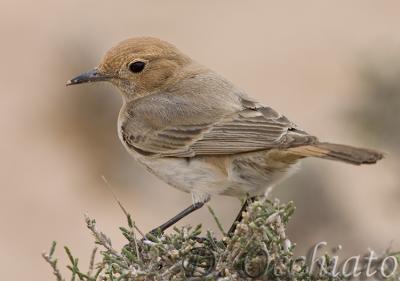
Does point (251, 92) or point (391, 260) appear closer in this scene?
point (391, 260)

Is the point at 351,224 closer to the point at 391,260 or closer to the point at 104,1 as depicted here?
the point at 391,260

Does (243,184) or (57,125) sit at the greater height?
(57,125)

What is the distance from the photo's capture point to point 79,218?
1429cm

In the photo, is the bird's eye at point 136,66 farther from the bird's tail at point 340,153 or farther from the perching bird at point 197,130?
the bird's tail at point 340,153

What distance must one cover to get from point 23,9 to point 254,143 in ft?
51.6

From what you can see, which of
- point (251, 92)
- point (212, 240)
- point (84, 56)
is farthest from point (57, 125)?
point (212, 240)

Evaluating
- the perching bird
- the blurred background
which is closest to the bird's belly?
the perching bird

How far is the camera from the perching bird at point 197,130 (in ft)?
21.0

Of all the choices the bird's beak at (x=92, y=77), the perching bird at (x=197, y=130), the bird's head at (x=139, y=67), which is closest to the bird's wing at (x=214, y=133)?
the perching bird at (x=197, y=130)

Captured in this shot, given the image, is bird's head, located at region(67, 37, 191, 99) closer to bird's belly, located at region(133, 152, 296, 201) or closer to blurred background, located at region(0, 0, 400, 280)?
bird's belly, located at region(133, 152, 296, 201)

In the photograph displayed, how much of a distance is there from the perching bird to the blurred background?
1852 millimetres

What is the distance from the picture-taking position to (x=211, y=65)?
19844 millimetres

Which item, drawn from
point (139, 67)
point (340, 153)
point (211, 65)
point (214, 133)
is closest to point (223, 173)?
point (214, 133)

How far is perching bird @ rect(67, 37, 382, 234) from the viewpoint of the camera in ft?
21.0
